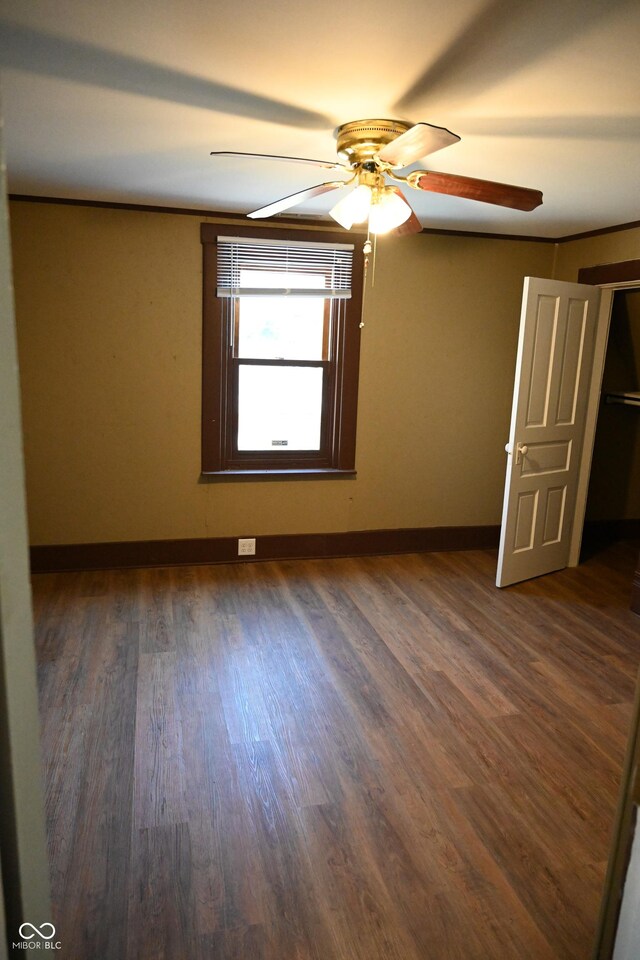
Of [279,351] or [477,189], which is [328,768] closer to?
[477,189]

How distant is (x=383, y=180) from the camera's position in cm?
235

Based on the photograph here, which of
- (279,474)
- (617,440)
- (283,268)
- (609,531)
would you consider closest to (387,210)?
(283,268)

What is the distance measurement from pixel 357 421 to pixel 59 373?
2.05 meters

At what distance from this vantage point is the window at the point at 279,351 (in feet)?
13.6

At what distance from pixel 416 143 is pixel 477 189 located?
0.37 meters

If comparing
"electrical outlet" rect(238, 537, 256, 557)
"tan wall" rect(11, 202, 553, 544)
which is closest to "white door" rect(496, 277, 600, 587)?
Answer: "tan wall" rect(11, 202, 553, 544)

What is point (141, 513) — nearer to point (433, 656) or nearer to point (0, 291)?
point (433, 656)

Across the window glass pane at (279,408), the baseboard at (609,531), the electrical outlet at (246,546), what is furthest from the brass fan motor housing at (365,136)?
the baseboard at (609,531)

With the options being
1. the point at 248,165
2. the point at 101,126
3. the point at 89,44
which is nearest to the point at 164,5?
the point at 89,44

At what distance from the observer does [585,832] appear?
2.09m

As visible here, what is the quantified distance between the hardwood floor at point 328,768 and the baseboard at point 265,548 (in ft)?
0.79

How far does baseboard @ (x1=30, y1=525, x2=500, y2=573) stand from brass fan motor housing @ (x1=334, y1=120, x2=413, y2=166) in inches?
110

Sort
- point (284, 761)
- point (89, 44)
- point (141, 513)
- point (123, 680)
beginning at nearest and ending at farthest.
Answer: point (89, 44) → point (284, 761) → point (123, 680) → point (141, 513)

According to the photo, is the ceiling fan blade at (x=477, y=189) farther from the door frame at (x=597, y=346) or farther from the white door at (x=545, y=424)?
the door frame at (x=597, y=346)
